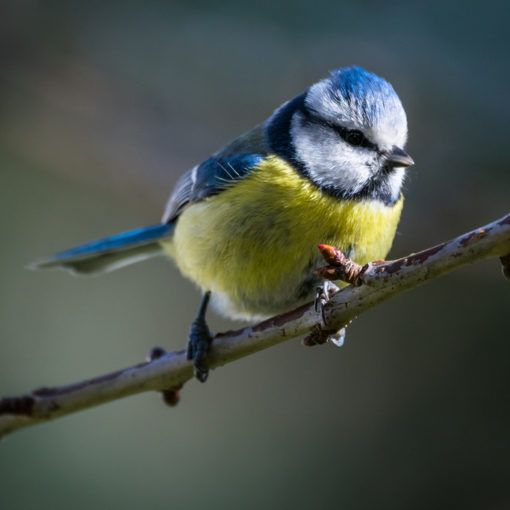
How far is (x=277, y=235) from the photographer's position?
163cm

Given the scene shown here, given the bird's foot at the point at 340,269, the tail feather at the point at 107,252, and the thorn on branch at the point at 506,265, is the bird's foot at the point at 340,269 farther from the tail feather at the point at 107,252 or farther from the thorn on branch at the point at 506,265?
the tail feather at the point at 107,252

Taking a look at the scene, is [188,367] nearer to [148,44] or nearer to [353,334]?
[353,334]

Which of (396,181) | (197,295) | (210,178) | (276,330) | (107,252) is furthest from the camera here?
(197,295)

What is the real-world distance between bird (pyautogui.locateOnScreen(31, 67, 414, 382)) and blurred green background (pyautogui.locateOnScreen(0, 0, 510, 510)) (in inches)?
38.3

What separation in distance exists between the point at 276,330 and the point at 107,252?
1155 mm

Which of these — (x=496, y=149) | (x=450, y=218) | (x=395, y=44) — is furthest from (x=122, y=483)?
(x=395, y=44)

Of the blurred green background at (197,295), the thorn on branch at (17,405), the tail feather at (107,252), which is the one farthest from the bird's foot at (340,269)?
the blurred green background at (197,295)

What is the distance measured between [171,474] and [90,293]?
974 millimetres

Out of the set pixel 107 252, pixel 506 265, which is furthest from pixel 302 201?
pixel 107 252

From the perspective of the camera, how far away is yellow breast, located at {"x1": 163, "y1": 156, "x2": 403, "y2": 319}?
1.63 meters

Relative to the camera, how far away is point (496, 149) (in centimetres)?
329

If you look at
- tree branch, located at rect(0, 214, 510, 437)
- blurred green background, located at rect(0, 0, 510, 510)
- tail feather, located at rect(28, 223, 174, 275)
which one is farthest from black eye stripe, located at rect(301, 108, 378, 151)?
blurred green background, located at rect(0, 0, 510, 510)

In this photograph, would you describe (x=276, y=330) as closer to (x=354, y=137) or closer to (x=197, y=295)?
(x=354, y=137)

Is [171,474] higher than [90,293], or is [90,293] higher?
[90,293]
